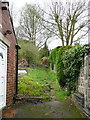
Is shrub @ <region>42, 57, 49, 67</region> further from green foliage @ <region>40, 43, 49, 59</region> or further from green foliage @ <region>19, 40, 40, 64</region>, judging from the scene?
green foliage @ <region>19, 40, 40, 64</region>

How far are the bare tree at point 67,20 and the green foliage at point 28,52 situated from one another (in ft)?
9.31

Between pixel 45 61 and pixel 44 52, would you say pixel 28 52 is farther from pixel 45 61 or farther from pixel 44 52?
pixel 44 52

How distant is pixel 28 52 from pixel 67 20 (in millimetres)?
5593

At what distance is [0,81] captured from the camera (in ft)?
13.8

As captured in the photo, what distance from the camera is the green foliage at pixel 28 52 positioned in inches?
584

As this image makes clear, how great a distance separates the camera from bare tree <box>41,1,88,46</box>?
43.2 ft

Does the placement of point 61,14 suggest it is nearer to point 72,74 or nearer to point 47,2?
point 47,2

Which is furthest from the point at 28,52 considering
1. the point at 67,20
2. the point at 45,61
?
the point at 67,20

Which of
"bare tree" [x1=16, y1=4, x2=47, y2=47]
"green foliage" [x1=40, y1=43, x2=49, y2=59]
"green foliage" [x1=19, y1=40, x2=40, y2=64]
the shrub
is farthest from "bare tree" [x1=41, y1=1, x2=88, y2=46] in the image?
"green foliage" [x1=40, y1=43, x2=49, y2=59]

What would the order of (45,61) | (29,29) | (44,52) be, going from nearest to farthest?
(45,61) < (29,29) < (44,52)

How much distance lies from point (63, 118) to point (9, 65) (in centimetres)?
277

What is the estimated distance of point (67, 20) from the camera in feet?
43.8

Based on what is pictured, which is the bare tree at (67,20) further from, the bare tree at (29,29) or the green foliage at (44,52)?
the green foliage at (44,52)

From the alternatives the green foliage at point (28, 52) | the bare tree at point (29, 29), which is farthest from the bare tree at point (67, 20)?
the bare tree at point (29, 29)
